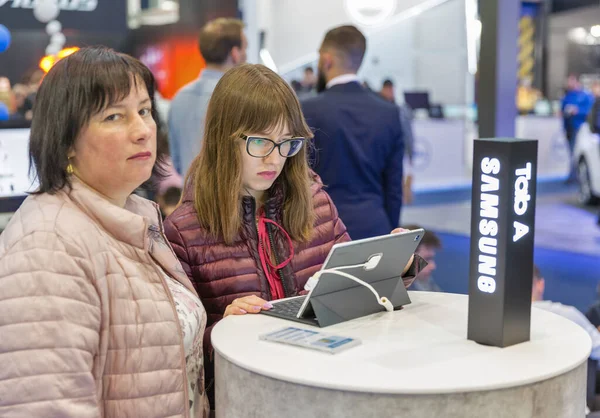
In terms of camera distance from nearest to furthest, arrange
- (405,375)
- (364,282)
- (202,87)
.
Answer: (405,375)
(364,282)
(202,87)

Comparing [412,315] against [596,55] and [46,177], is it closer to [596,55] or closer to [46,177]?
[46,177]

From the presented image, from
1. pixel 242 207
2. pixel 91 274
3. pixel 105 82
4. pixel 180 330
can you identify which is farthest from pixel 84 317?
pixel 242 207

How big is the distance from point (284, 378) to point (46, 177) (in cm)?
61

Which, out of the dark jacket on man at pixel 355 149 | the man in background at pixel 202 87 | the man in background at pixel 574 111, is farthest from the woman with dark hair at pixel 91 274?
the man in background at pixel 574 111

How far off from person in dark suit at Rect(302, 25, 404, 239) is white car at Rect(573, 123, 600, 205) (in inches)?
231

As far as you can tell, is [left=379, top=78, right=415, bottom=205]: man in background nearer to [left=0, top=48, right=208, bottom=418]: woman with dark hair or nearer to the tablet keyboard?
the tablet keyboard

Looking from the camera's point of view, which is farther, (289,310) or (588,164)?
(588,164)

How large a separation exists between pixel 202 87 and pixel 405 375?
2973 mm

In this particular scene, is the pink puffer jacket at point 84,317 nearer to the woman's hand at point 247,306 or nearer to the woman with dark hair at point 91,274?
the woman with dark hair at point 91,274

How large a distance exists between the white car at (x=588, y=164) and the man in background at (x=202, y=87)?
5.98 metres

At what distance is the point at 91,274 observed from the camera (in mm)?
1558

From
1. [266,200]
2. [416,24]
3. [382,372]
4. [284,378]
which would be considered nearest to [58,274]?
[284,378]

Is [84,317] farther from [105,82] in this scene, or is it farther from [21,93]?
[21,93]

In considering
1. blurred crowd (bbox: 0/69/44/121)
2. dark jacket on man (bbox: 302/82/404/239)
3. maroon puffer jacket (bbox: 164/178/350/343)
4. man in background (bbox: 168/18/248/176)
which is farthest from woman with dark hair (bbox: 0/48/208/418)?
blurred crowd (bbox: 0/69/44/121)
